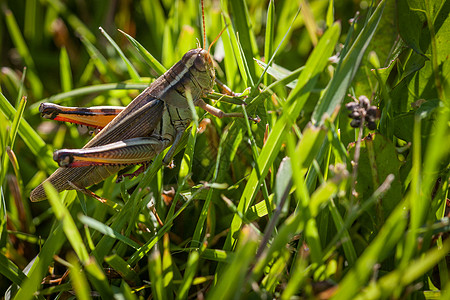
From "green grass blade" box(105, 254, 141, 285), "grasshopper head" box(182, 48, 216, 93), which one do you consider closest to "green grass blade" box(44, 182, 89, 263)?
"green grass blade" box(105, 254, 141, 285)

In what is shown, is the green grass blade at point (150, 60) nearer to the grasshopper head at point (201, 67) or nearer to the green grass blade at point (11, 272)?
the grasshopper head at point (201, 67)

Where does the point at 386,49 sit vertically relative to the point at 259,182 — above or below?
above

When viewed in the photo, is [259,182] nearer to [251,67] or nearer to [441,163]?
[441,163]

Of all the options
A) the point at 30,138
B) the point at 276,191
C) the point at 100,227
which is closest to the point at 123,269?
the point at 100,227

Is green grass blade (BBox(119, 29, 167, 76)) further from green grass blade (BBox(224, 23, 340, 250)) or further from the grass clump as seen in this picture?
green grass blade (BBox(224, 23, 340, 250))

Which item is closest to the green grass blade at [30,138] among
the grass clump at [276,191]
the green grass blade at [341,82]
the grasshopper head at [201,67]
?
the grass clump at [276,191]

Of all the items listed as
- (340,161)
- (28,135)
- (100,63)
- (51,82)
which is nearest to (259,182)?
(340,161)

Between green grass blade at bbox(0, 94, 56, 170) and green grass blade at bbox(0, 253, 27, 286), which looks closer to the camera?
green grass blade at bbox(0, 253, 27, 286)

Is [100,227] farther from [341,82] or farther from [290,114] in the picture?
[341,82]
